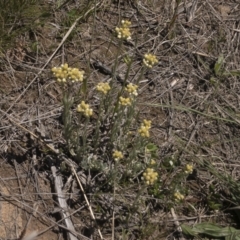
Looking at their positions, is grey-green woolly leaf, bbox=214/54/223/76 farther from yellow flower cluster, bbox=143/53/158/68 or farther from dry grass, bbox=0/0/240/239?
yellow flower cluster, bbox=143/53/158/68

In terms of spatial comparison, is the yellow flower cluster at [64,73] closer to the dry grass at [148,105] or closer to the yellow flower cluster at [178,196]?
the dry grass at [148,105]

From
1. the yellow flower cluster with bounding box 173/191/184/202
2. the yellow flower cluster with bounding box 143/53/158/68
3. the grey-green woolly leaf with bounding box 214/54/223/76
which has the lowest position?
the yellow flower cluster with bounding box 173/191/184/202

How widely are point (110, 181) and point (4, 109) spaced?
0.62m

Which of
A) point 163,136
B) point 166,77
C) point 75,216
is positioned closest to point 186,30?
point 166,77

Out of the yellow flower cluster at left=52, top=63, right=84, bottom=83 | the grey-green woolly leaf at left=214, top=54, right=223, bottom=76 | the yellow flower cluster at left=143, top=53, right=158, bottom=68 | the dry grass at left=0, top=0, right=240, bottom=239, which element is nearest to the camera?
the yellow flower cluster at left=52, top=63, right=84, bottom=83

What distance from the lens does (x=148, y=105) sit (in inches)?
106

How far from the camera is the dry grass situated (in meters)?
2.32

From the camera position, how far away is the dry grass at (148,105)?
232cm

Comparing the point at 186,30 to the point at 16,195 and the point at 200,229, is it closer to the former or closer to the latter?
the point at 200,229

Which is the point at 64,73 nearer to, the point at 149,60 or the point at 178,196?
the point at 149,60

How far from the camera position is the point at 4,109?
2.49 m

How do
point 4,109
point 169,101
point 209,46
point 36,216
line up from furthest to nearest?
point 209,46, point 169,101, point 4,109, point 36,216

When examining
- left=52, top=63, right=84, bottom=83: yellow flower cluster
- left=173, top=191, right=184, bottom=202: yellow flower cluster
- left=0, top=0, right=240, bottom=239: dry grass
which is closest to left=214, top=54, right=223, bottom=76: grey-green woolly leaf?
left=0, top=0, right=240, bottom=239: dry grass

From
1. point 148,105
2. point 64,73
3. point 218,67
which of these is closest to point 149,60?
point 64,73
